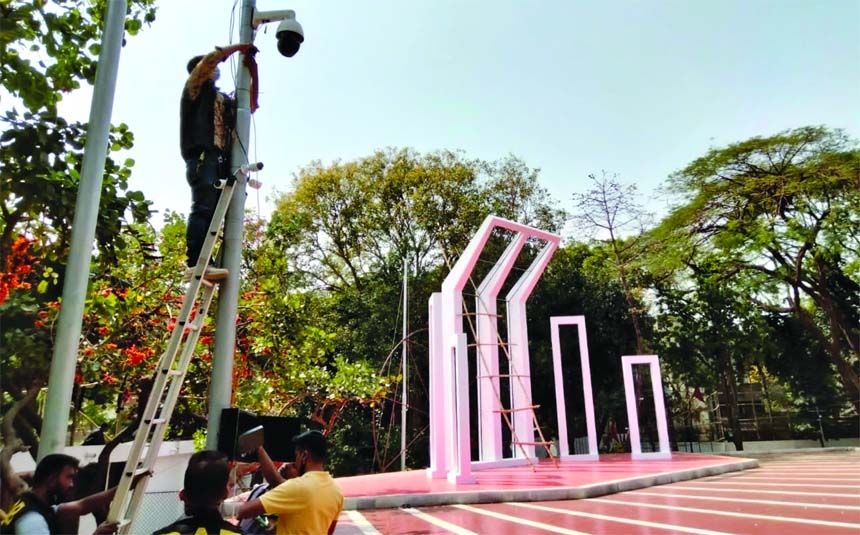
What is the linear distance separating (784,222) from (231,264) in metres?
19.4

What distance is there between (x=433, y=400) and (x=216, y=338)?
323 inches

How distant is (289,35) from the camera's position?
3.11 metres

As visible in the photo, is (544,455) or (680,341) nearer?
(544,455)

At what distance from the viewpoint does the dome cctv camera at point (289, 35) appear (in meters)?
3.10

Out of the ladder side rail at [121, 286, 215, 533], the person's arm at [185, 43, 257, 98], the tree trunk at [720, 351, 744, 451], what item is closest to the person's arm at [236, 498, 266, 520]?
the ladder side rail at [121, 286, 215, 533]

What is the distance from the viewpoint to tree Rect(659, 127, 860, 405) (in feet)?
54.0

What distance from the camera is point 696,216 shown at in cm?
1867

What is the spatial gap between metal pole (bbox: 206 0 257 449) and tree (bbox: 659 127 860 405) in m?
18.0

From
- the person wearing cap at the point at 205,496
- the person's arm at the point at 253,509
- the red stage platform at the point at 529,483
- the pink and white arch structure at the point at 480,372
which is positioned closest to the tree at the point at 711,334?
the red stage platform at the point at 529,483

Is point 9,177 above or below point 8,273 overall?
above

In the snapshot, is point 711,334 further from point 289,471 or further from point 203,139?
point 203,139

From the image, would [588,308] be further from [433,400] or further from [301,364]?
[301,364]

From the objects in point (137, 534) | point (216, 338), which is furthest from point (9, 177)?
point (137, 534)

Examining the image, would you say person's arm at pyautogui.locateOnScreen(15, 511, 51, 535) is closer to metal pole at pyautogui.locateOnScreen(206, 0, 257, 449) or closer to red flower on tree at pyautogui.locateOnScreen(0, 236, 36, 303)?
metal pole at pyautogui.locateOnScreen(206, 0, 257, 449)
